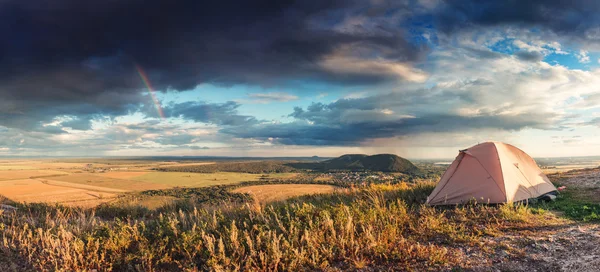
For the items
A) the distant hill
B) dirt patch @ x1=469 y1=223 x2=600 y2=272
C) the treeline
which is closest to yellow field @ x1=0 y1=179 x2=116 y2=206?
dirt patch @ x1=469 y1=223 x2=600 y2=272

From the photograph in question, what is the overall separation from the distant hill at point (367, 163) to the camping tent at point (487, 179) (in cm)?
9884

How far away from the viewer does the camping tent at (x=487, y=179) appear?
12562mm

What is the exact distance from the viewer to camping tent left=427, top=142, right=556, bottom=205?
1256 centimetres

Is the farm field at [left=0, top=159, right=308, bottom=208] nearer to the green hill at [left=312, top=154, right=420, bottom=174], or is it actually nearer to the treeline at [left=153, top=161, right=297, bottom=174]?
the treeline at [left=153, top=161, right=297, bottom=174]

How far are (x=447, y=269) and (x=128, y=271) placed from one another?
6569 mm

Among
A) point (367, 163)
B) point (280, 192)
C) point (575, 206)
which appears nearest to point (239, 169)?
point (367, 163)

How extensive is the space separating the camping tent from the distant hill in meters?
98.8

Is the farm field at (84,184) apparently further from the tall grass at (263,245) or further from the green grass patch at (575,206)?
the green grass patch at (575,206)

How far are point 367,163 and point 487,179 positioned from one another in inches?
4510

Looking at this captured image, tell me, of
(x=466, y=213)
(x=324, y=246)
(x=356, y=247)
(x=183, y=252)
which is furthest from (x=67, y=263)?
(x=466, y=213)

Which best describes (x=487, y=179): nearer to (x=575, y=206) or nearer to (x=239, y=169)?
(x=575, y=206)

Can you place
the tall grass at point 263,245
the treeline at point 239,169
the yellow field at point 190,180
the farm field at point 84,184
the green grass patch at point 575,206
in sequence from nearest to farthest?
1. the tall grass at point 263,245
2. the green grass patch at point 575,206
3. the farm field at point 84,184
4. the yellow field at point 190,180
5. the treeline at point 239,169

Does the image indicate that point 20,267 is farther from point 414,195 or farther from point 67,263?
point 414,195

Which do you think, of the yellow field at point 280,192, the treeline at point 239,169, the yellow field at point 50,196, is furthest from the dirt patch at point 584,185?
the treeline at point 239,169
